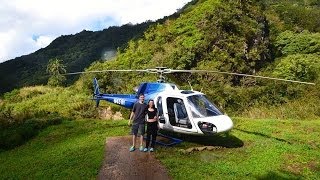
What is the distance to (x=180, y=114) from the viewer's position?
16344 millimetres

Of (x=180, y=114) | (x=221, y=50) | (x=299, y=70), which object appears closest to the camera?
(x=180, y=114)

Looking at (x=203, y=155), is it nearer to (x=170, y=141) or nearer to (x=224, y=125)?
(x=224, y=125)

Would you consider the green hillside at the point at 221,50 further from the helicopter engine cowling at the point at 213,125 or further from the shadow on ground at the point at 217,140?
the helicopter engine cowling at the point at 213,125

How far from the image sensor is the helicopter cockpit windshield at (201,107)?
624 inches

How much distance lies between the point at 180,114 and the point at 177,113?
16cm

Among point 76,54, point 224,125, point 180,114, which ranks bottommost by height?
point 224,125

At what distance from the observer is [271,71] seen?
196ft

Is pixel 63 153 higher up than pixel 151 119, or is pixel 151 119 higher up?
pixel 151 119

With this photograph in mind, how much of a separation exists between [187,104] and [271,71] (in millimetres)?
46366

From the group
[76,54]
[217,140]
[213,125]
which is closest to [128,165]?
[213,125]

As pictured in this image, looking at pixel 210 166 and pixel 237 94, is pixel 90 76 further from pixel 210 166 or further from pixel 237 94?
pixel 210 166

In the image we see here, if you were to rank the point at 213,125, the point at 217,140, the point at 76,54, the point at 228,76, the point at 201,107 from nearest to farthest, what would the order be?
the point at 213,125
the point at 201,107
the point at 217,140
the point at 228,76
the point at 76,54

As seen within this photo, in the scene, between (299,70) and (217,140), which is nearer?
(217,140)

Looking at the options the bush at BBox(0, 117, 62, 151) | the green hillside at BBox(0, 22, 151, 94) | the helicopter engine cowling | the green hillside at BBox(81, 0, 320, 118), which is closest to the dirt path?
the helicopter engine cowling
